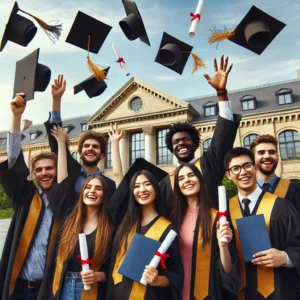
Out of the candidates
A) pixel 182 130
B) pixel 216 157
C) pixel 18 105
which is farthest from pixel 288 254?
pixel 18 105

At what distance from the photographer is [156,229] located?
8.29 feet

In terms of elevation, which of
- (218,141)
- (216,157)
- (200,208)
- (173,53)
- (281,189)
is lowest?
(200,208)

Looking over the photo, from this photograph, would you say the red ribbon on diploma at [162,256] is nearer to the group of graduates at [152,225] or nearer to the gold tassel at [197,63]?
the group of graduates at [152,225]

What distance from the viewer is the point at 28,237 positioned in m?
2.85

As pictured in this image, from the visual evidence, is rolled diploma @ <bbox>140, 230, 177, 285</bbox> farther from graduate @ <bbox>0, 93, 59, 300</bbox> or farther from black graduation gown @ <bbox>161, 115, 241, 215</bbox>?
graduate @ <bbox>0, 93, 59, 300</bbox>

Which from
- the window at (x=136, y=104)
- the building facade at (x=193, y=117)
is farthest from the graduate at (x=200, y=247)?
the window at (x=136, y=104)

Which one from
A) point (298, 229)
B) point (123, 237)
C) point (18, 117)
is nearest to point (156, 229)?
point (123, 237)

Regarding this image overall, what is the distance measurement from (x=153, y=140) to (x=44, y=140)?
1380 centimetres

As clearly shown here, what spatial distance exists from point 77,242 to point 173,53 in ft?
8.96

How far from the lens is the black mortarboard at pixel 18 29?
3.75 metres

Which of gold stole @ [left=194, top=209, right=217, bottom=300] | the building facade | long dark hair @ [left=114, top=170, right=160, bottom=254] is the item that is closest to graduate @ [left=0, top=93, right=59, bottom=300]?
long dark hair @ [left=114, top=170, right=160, bottom=254]

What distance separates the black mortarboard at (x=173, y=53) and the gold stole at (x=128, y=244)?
228cm

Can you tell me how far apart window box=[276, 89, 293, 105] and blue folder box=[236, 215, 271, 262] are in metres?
23.9

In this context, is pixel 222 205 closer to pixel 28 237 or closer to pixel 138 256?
pixel 138 256
